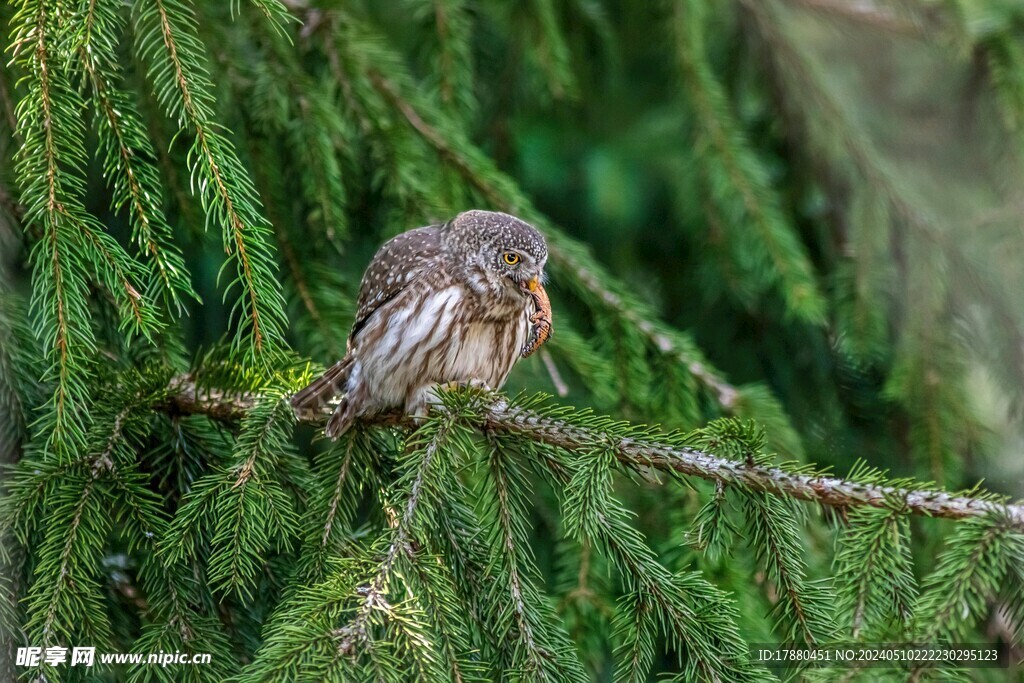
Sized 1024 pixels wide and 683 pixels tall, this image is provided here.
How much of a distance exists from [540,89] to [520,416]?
2105 mm

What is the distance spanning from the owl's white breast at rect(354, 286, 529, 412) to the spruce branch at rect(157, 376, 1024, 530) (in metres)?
0.81

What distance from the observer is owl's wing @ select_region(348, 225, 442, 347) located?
2947 mm

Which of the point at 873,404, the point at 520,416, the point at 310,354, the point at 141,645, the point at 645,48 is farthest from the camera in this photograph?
the point at 645,48

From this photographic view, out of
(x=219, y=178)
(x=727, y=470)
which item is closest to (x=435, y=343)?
(x=219, y=178)

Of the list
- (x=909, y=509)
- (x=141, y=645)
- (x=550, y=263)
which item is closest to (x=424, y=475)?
(x=141, y=645)

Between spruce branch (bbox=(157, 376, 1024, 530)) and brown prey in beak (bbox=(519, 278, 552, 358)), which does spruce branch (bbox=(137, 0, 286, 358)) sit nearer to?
spruce branch (bbox=(157, 376, 1024, 530))

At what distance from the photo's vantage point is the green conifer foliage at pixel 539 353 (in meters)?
1.80

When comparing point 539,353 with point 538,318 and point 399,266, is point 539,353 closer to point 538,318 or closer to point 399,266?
point 538,318

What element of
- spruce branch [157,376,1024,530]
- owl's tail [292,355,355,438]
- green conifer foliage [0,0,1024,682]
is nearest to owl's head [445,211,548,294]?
green conifer foliage [0,0,1024,682]

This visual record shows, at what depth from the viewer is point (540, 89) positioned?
375 cm

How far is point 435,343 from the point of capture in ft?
9.41

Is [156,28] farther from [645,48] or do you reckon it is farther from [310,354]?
[645,48]

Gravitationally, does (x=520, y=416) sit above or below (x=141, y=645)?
above

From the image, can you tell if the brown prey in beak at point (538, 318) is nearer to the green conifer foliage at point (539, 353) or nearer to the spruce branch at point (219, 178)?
the green conifer foliage at point (539, 353)
